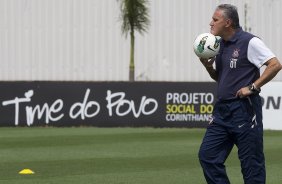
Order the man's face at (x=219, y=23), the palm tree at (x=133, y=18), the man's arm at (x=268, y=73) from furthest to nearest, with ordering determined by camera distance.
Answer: the palm tree at (x=133, y=18)
the man's face at (x=219, y=23)
the man's arm at (x=268, y=73)

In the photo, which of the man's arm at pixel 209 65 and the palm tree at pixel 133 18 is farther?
the palm tree at pixel 133 18

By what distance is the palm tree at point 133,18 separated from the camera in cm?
2842

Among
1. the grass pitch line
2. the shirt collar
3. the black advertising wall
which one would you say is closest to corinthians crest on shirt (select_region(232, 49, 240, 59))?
the shirt collar

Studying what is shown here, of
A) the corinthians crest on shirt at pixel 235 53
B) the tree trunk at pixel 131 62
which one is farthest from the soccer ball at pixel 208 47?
the tree trunk at pixel 131 62

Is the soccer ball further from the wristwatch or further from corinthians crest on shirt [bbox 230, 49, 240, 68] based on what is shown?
the wristwatch

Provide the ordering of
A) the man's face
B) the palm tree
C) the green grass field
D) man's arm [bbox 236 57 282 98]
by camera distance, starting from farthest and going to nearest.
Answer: the palm tree
the green grass field
the man's face
man's arm [bbox 236 57 282 98]

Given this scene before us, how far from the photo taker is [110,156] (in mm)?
15203

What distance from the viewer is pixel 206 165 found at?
345 inches

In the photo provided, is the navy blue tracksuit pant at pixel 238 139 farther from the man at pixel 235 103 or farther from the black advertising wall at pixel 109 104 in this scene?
the black advertising wall at pixel 109 104

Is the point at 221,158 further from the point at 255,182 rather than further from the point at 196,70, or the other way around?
the point at 196,70

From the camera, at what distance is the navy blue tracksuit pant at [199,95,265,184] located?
28.5 feet

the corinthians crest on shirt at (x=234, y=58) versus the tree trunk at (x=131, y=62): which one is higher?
the corinthians crest on shirt at (x=234, y=58)

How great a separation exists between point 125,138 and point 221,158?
10525 millimetres

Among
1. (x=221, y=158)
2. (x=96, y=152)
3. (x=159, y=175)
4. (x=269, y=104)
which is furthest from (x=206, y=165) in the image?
(x=269, y=104)
